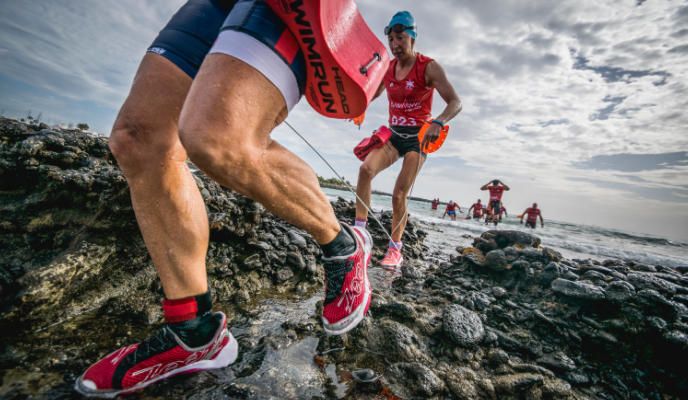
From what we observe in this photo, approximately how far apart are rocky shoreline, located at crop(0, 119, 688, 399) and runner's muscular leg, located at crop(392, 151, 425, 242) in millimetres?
1434

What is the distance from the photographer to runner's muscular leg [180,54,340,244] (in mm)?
959

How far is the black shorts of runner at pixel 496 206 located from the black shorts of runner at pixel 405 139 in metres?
18.4

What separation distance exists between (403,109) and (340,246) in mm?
3236

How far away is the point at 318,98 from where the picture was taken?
4.05 feet

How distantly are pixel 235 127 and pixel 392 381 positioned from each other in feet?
4.67

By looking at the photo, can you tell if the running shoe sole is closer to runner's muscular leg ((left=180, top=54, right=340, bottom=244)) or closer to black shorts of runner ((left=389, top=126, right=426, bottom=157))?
runner's muscular leg ((left=180, top=54, right=340, bottom=244))

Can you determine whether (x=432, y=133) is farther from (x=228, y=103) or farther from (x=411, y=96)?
(x=228, y=103)

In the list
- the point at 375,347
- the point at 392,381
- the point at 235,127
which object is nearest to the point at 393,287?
the point at 375,347

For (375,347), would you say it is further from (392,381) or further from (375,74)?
(375,74)

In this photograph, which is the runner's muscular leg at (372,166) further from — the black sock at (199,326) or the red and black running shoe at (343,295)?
the black sock at (199,326)

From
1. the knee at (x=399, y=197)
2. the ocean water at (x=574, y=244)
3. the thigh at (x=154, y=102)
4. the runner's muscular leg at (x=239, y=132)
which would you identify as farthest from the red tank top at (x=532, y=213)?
the thigh at (x=154, y=102)

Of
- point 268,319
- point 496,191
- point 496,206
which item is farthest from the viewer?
point 496,206

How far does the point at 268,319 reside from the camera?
74.7 inches

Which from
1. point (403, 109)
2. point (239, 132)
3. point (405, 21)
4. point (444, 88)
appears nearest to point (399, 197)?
point (403, 109)
